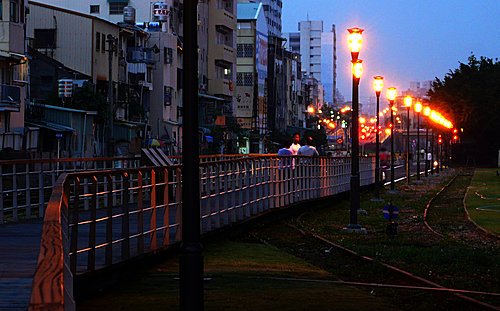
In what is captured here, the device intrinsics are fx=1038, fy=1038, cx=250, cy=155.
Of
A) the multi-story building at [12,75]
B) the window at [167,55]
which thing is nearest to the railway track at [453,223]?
the multi-story building at [12,75]

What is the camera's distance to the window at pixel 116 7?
84.8 m

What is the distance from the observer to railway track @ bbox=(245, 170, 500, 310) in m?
13.0

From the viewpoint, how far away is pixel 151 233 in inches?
587

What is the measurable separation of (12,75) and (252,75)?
64210 millimetres

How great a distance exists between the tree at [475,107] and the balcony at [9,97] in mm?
73207

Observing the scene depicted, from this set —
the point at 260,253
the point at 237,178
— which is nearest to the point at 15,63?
the point at 237,178

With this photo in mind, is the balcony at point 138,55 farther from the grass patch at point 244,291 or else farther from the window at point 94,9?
the grass patch at point 244,291

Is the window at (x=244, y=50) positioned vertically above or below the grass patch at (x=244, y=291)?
above

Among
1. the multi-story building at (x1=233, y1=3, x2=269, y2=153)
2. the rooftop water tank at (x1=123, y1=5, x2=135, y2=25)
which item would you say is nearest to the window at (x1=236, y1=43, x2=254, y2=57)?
the multi-story building at (x1=233, y1=3, x2=269, y2=153)

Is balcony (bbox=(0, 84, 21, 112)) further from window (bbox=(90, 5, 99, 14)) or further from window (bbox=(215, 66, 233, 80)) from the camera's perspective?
window (bbox=(215, 66, 233, 80))

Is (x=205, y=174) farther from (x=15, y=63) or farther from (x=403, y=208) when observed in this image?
(x=15, y=63)

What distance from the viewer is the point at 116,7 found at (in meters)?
85.1

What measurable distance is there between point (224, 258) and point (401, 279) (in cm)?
324

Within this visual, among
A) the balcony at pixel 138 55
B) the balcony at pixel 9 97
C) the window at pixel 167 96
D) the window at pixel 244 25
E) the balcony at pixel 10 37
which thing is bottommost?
the balcony at pixel 9 97
